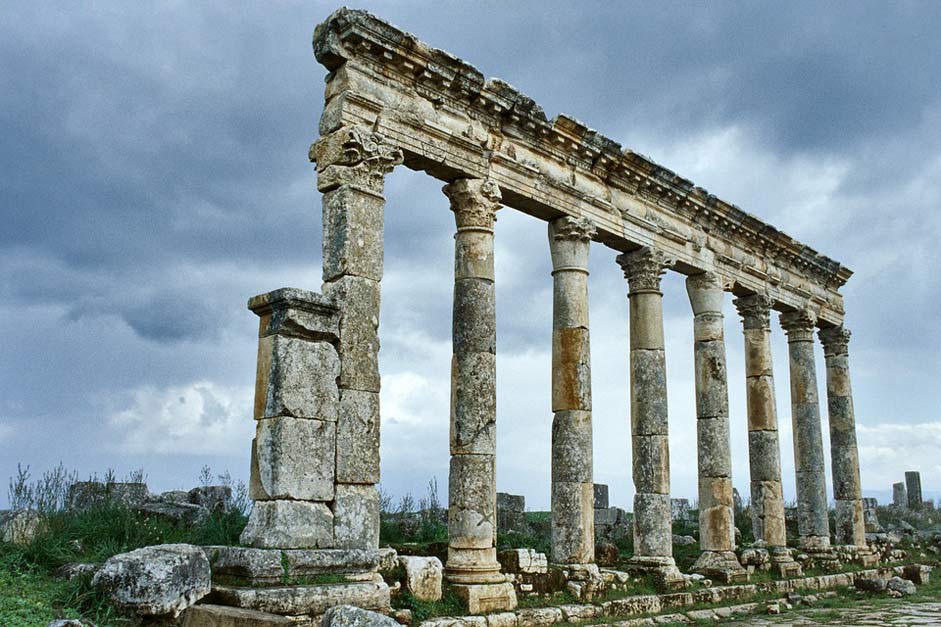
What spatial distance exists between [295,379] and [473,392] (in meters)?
3.43

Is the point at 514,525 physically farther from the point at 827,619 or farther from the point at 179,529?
the point at 179,529

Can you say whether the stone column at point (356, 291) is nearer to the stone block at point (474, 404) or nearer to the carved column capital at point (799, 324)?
the stone block at point (474, 404)

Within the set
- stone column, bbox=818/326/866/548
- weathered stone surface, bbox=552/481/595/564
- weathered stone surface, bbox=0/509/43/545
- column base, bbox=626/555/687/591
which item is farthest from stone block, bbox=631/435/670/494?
weathered stone surface, bbox=0/509/43/545

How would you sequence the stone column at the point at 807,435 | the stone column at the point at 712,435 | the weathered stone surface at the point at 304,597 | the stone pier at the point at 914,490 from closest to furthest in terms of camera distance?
the weathered stone surface at the point at 304,597
the stone column at the point at 712,435
the stone column at the point at 807,435
the stone pier at the point at 914,490

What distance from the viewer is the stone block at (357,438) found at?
33.2 feet

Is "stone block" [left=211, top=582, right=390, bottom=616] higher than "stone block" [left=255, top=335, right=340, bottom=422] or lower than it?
lower

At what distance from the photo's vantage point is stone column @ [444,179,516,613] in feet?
38.4

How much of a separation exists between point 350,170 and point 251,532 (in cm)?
463

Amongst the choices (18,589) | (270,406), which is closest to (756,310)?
(270,406)

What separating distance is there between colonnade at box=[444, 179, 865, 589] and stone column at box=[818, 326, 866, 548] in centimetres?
3

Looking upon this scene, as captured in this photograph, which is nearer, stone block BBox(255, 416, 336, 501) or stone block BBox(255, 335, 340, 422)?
stone block BBox(255, 416, 336, 501)

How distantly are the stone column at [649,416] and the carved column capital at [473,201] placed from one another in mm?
4295

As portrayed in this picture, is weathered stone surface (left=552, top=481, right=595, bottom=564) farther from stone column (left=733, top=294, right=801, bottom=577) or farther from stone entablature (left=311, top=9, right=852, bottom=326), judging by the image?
stone column (left=733, top=294, right=801, bottom=577)

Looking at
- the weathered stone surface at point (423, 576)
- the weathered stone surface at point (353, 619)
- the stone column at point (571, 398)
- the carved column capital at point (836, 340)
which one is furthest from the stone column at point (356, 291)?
the carved column capital at point (836, 340)
